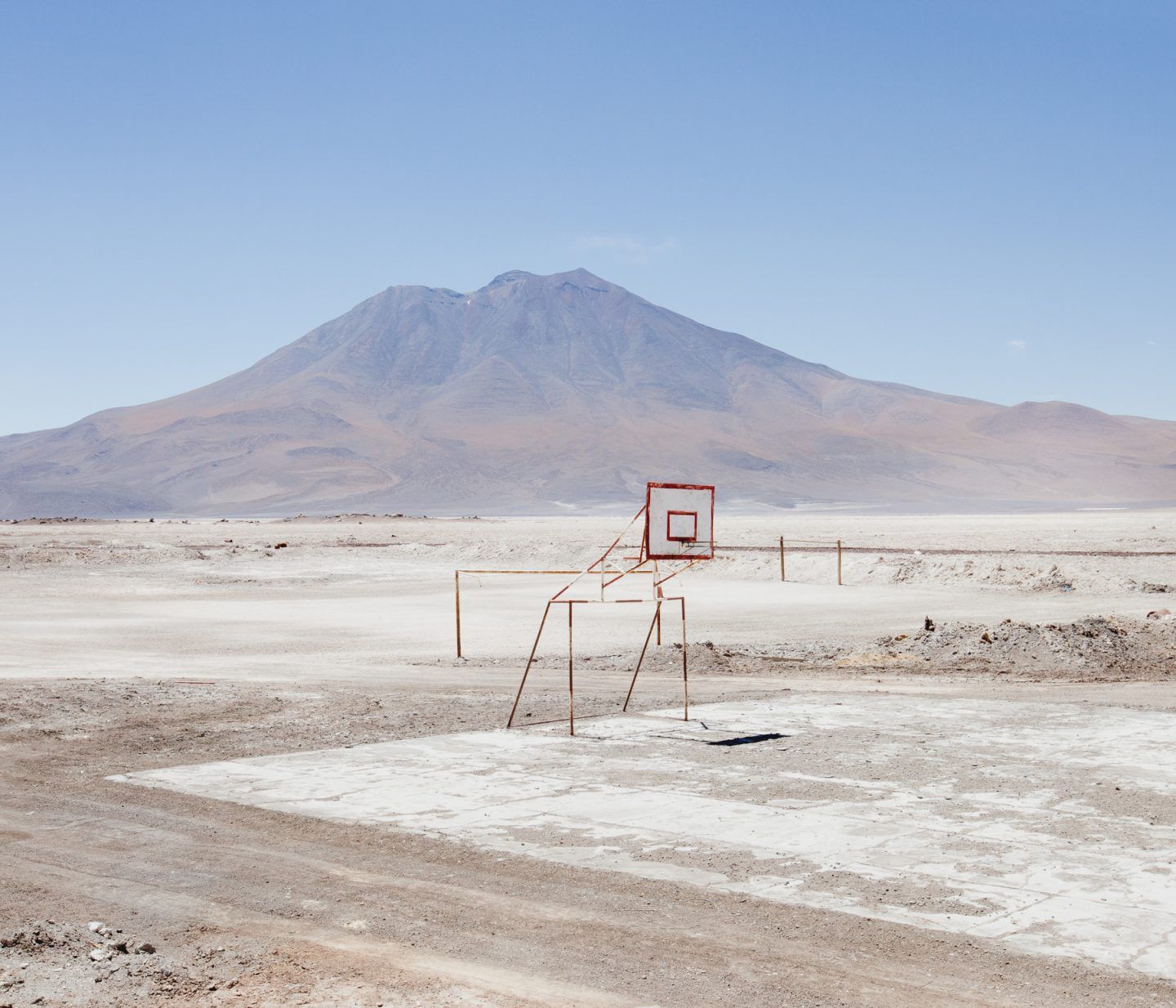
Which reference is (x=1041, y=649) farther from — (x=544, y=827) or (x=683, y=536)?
(x=544, y=827)

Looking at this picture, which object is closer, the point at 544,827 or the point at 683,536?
the point at 544,827

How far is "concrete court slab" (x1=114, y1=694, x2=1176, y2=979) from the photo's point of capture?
8438mm

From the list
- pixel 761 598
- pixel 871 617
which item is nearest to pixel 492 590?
pixel 761 598

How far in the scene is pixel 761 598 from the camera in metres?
37.2

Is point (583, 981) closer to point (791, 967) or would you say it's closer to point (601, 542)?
point (791, 967)

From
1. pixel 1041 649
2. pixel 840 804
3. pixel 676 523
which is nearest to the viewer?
pixel 840 804

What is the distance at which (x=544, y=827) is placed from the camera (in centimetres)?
1045

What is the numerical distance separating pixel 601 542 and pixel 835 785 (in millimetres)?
55224

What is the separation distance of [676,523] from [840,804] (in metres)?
5.69

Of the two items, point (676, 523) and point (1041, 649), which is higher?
point (676, 523)

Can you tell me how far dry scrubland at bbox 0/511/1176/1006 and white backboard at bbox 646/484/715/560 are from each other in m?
2.25

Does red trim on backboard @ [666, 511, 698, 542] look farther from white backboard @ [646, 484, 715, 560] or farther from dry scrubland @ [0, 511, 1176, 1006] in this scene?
dry scrubland @ [0, 511, 1176, 1006]

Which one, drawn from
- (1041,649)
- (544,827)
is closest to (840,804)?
(544,827)

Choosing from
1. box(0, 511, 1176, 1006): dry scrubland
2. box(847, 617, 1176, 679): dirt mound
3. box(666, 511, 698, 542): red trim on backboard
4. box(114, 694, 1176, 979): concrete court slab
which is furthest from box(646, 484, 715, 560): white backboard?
box(847, 617, 1176, 679): dirt mound
